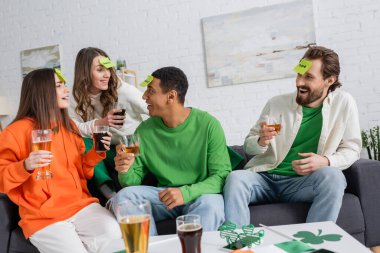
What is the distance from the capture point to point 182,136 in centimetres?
213

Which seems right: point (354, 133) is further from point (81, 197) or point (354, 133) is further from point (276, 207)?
point (81, 197)

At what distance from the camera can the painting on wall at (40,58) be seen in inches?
184

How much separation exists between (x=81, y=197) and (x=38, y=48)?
332 centimetres

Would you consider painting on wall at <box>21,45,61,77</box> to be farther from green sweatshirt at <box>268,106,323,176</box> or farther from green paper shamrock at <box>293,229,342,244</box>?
green paper shamrock at <box>293,229,342,244</box>

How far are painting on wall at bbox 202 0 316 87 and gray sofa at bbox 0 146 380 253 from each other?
2170 mm

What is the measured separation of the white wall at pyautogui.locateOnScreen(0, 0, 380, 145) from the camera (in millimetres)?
3861

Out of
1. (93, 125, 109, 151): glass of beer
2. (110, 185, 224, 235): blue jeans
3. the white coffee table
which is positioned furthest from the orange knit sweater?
the white coffee table

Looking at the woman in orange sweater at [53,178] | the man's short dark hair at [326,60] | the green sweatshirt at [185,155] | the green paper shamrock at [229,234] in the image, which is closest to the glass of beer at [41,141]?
the woman in orange sweater at [53,178]

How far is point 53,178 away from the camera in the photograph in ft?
6.43

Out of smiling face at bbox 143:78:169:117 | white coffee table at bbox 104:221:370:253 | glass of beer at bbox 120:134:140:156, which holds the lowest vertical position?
white coffee table at bbox 104:221:370:253

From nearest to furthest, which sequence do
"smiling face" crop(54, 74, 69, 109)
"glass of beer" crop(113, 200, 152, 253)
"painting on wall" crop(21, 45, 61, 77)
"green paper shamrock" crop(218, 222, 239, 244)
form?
1. "glass of beer" crop(113, 200, 152, 253)
2. "green paper shamrock" crop(218, 222, 239, 244)
3. "smiling face" crop(54, 74, 69, 109)
4. "painting on wall" crop(21, 45, 61, 77)

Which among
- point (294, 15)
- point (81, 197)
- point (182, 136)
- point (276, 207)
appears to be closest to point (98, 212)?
point (81, 197)

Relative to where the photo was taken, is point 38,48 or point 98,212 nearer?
point 98,212

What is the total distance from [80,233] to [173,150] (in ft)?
2.22
